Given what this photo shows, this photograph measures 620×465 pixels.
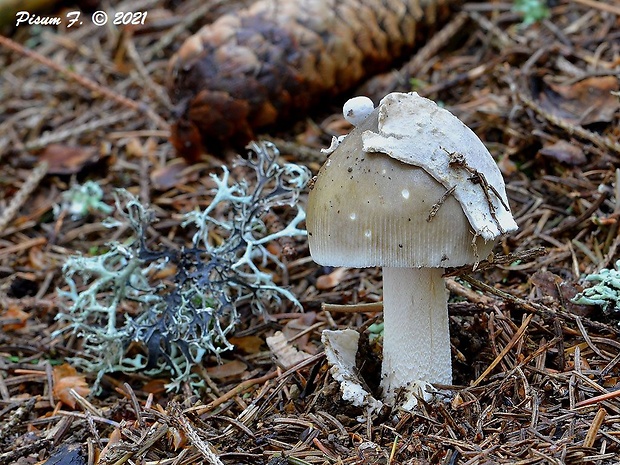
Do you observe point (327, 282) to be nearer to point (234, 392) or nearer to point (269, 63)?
point (234, 392)

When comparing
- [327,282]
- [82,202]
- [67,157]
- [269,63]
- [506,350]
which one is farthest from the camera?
[67,157]

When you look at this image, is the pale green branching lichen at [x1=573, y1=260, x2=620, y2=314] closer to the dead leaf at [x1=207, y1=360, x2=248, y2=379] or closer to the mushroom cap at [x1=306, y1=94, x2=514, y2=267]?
the mushroom cap at [x1=306, y1=94, x2=514, y2=267]

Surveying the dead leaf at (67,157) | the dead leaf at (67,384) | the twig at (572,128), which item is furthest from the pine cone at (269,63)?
the dead leaf at (67,384)

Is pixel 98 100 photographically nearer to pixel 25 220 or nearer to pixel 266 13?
pixel 25 220

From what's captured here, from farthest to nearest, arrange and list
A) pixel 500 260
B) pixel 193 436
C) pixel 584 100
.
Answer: pixel 584 100, pixel 500 260, pixel 193 436

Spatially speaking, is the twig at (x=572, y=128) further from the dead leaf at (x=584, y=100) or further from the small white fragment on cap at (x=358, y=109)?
the small white fragment on cap at (x=358, y=109)

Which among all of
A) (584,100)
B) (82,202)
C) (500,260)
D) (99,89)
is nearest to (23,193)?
(82,202)

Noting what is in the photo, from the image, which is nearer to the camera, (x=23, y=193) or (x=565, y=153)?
(x=565, y=153)
